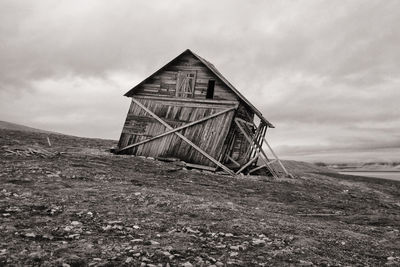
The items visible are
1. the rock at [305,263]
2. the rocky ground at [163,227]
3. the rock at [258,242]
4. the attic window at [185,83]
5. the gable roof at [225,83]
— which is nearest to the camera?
the rocky ground at [163,227]

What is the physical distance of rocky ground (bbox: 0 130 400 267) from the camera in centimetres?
486

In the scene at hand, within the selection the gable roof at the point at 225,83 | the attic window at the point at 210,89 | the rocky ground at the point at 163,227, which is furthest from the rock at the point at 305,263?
the attic window at the point at 210,89

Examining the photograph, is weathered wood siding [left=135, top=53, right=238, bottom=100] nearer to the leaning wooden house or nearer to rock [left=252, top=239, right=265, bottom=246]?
the leaning wooden house

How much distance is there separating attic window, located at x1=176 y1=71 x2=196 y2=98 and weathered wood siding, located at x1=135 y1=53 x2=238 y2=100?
0.65 feet

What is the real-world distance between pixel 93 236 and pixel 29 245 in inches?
39.3

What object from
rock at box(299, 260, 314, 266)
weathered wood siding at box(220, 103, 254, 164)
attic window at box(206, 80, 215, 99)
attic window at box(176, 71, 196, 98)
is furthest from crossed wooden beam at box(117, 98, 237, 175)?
rock at box(299, 260, 314, 266)

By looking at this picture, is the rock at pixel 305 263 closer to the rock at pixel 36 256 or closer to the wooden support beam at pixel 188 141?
the rock at pixel 36 256

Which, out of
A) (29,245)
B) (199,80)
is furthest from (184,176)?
(29,245)

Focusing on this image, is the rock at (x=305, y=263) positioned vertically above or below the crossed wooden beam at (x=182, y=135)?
below

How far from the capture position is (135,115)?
2100 cm

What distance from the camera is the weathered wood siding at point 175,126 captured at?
18359 millimetres

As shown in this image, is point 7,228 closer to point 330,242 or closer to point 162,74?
point 330,242

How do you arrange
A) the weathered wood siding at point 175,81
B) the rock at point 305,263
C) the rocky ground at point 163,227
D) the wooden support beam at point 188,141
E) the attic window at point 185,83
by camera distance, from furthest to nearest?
the attic window at point 185,83, the weathered wood siding at point 175,81, the wooden support beam at point 188,141, the rock at point 305,263, the rocky ground at point 163,227

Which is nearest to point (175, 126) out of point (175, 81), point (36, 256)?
point (175, 81)
